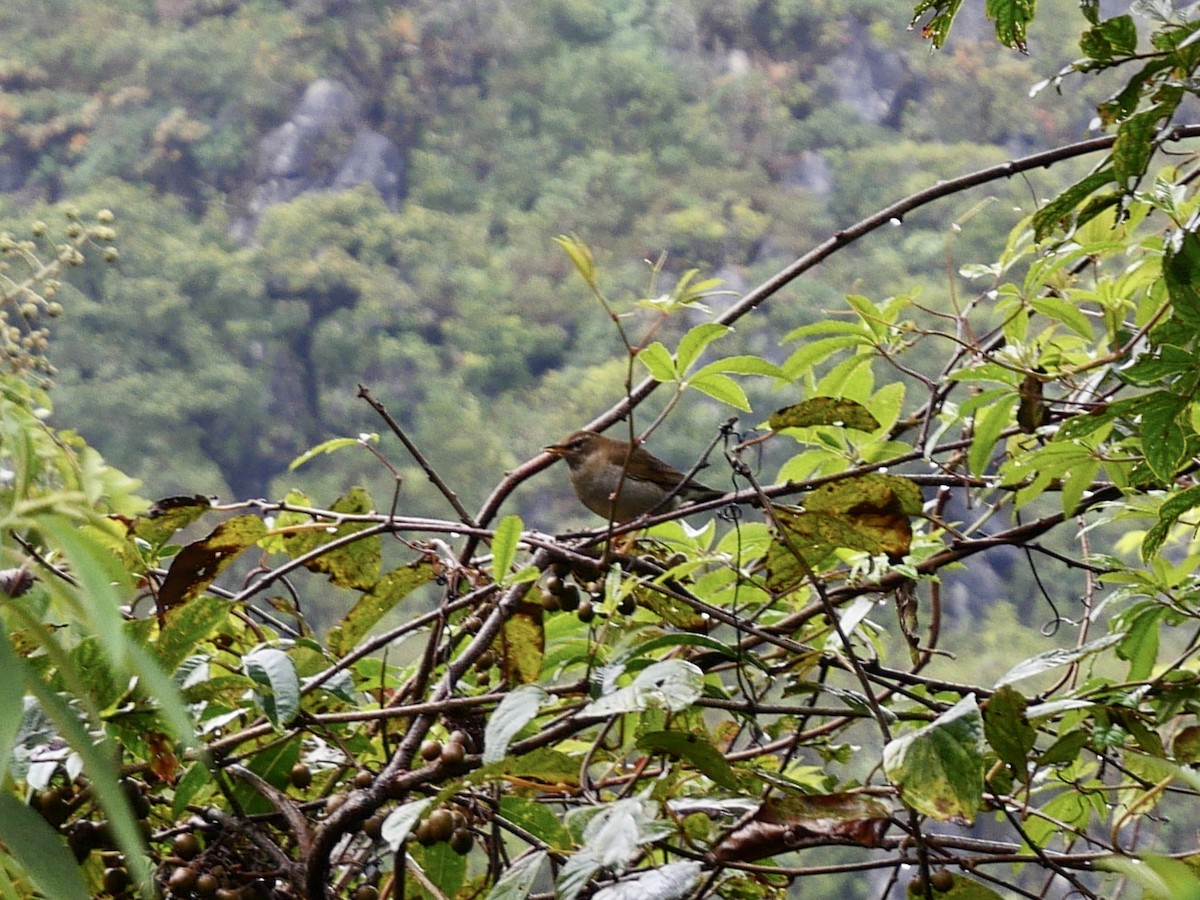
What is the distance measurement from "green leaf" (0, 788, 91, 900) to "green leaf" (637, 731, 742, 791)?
36 centimetres

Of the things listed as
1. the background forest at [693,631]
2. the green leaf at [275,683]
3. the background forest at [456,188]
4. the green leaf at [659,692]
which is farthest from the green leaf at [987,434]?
the background forest at [456,188]

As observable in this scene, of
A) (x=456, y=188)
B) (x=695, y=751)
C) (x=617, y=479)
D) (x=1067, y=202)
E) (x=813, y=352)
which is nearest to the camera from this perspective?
(x=695, y=751)

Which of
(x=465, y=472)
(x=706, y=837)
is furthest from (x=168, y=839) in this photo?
(x=465, y=472)

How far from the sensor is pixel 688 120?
18.2 meters

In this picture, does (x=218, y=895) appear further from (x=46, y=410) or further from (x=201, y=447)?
(x=201, y=447)

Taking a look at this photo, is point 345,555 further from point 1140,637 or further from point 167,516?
point 1140,637

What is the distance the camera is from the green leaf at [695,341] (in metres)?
0.83

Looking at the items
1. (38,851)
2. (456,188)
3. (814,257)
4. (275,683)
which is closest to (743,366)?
(814,257)

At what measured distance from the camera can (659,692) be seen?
0.67m

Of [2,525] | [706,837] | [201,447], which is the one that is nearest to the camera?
[2,525]

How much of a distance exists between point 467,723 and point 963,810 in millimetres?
355

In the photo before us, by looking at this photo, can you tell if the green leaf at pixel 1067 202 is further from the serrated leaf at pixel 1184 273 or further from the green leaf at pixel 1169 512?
the green leaf at pixel 1169 512

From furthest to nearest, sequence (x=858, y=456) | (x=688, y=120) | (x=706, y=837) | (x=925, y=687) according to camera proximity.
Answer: (x=688, y=120)
(x=858, y=456)
(x=925, y=687)
(x=706, y=837)

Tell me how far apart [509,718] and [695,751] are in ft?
0.35
